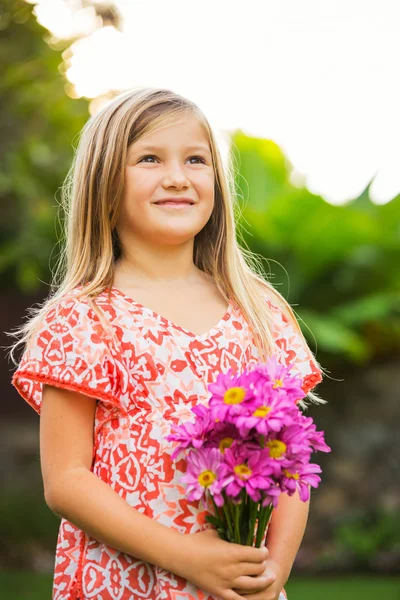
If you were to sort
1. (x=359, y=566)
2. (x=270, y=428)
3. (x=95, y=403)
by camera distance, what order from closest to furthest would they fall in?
(x=270, y=428), (x=95, y=403), (x=359, y=566)

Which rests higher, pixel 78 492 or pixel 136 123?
pixel 136 123

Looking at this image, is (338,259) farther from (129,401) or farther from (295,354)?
(129,401)

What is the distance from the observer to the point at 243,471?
164 centimetres

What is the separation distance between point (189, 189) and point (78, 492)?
0.75 metres

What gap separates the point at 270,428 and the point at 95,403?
17.9 inches

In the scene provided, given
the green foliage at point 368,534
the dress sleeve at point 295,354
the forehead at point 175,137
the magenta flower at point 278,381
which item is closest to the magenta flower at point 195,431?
the magenta flower at point 278,381

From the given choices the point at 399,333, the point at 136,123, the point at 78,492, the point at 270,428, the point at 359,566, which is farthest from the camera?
the point at 399,333

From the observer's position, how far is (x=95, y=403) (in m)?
1.88

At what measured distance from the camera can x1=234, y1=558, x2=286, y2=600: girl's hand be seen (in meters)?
1.71

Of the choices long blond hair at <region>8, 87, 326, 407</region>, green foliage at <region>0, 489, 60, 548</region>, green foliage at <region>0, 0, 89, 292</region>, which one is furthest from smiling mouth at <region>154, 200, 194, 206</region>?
green foliage at <region>0, 489, 60, 548</region>

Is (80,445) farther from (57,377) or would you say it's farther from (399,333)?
(399,333)

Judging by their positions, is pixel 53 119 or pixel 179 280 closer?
pixel 179 280

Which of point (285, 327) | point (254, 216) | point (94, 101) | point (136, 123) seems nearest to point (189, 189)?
point (136, 123)

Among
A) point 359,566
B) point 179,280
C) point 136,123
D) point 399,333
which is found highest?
point 136,123
